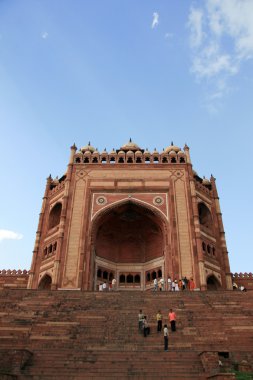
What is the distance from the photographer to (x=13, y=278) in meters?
27.4

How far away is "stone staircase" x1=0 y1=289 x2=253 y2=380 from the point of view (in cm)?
970

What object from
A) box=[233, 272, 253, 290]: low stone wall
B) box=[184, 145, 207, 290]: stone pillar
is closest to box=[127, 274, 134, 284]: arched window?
box=[184, 145, 207, 290]: stone pillar

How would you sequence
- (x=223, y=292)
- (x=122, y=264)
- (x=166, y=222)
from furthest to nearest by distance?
(x=122, y=264) → (x=166, y=222) → (x=223, y=292)

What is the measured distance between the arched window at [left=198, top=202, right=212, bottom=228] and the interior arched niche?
3.90 metres

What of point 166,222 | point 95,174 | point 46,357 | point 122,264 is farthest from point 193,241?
point 46,357

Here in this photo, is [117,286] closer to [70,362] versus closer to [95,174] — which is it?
[95,174]

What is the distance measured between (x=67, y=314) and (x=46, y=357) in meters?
3.78

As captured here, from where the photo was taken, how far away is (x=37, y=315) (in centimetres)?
1421

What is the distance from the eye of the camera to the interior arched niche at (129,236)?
2725cm

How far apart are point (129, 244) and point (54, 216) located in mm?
6360

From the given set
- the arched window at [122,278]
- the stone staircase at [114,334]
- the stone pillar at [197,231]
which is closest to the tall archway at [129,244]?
the arched window at [122,278]

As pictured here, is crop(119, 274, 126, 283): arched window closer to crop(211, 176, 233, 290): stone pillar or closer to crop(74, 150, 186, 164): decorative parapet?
crop(211, 176, 233, 290): stone pillar

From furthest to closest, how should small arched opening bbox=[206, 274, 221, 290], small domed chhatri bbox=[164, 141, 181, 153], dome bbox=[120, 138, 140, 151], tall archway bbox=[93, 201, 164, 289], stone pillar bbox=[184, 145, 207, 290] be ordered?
1. dome bbox=[120, 138, 140, 151]
2. small domed chhatri bbox=[164, 141, 181, 153]
3. tall archway bbox=[93, 201, 164, 289]
4. small arched opening bbox=[206, 274, 221, 290]
5. stone pillar bbox=[184, 145, 207, 290]

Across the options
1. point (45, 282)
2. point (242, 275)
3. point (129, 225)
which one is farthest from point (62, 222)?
point (242, 275)
